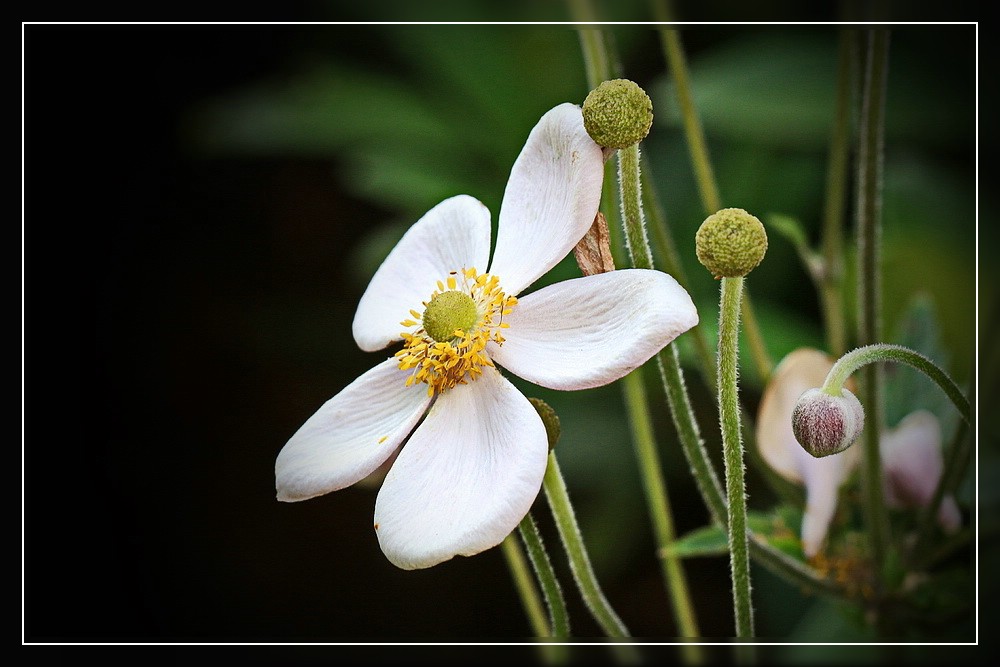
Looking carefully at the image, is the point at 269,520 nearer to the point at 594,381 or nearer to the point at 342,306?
the point at 342,306

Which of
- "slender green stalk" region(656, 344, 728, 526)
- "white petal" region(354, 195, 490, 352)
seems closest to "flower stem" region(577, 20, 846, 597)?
"slender green stalk" region(656, 344, 728, 526)

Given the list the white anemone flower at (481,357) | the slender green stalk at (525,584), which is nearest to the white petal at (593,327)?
the white anemone flower at (481,357)

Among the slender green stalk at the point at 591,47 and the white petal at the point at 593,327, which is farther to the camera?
the slender green stalk at the point at 591,47

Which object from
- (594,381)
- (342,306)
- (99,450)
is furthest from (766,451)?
(99,450)

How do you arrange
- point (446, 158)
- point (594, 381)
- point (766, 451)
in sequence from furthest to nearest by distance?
1. point (446, 158)
2. point (766, 451)
3. point (594, 381)

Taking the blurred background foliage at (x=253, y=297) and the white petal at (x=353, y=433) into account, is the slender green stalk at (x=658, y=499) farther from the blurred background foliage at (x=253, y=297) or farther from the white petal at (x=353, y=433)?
the white petal at (x=353, y=433)

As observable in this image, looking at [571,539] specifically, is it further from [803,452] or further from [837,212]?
[837,212]
